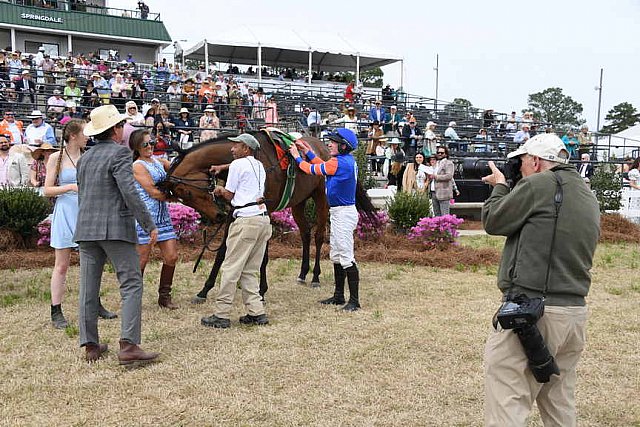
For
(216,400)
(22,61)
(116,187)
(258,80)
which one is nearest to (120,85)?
(22,61)

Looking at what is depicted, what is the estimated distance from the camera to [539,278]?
3035 millimetres

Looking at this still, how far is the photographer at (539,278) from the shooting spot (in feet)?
9.85

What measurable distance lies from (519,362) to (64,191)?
440 centimetres

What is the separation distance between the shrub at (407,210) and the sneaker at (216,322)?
240 inches

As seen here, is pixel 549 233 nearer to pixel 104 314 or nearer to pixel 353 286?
pixel 353 286

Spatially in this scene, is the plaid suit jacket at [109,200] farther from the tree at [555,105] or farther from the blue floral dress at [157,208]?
the tree at [555,105]

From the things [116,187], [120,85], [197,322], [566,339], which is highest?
[120,85]

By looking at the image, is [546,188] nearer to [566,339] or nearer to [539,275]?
[539,275]

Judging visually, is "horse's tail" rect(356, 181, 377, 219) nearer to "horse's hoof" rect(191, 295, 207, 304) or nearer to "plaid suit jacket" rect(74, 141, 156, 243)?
"horse's hoof" rect(191, 295, 207, 304)

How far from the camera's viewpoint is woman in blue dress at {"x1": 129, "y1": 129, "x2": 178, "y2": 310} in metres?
6.28

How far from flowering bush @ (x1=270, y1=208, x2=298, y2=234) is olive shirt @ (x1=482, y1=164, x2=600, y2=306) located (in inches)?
315

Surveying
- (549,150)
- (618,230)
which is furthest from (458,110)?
(549,150)

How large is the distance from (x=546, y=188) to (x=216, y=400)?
2.64 m

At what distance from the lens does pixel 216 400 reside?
14.0 ft
